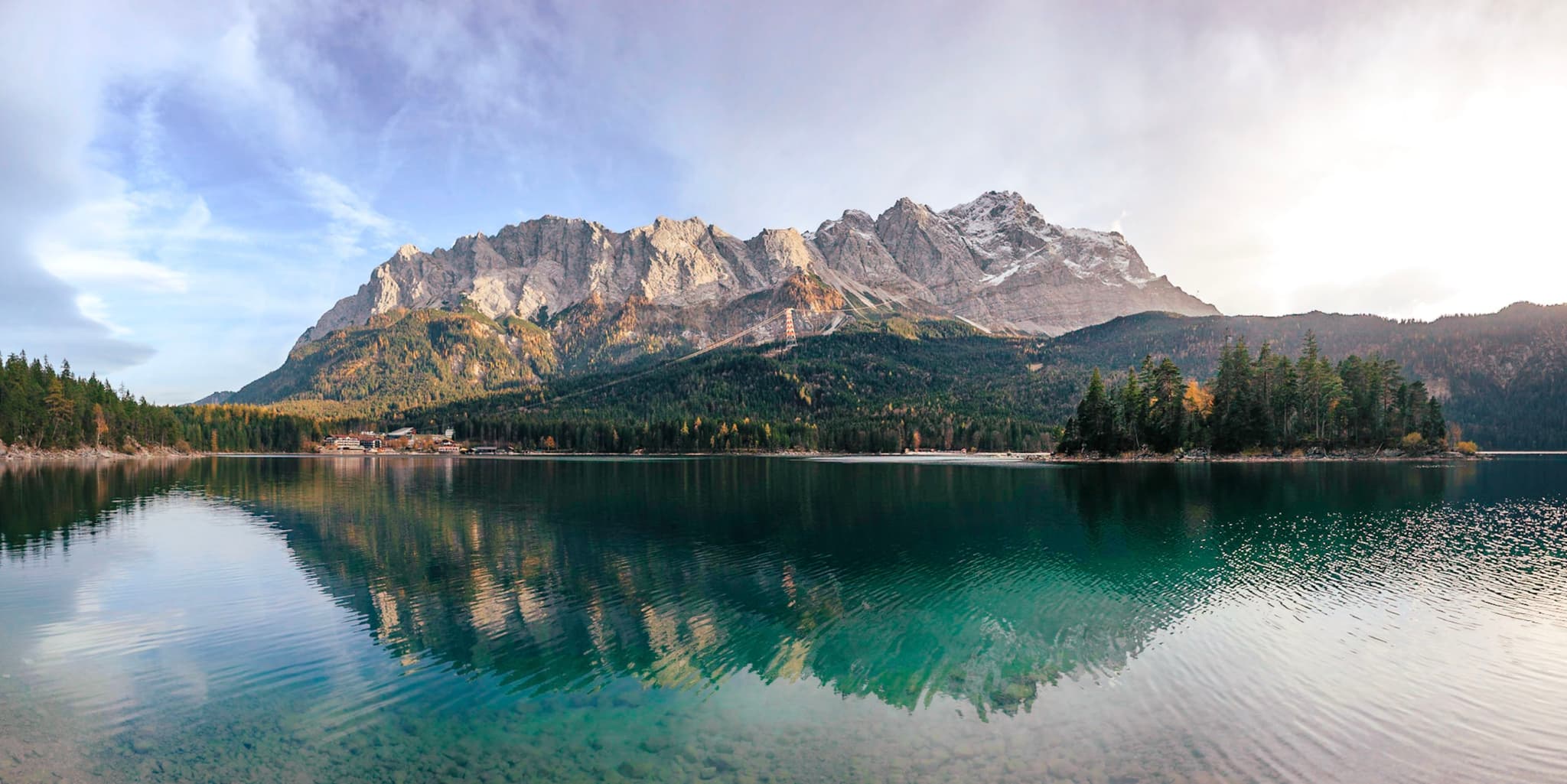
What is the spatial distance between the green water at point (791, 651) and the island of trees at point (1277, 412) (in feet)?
271

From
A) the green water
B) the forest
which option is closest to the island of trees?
the green water

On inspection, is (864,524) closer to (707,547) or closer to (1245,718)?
(707,547)

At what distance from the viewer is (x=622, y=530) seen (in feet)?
163

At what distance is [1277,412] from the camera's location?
131m

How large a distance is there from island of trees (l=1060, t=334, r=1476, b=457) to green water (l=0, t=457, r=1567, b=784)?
82.7m

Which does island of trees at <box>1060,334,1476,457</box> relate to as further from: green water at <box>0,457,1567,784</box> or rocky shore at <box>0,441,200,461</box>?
rocky shore at <box>0,441,200,461</box>

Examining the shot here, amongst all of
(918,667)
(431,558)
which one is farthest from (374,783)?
(431,558)

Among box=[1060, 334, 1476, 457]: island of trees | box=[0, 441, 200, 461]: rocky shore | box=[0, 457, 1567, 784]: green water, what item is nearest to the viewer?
box=[0, 457, 1567, 784]: green water

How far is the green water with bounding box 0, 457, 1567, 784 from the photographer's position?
15180 millimetres

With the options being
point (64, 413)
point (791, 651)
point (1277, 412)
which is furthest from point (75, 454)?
point (1277, 412)

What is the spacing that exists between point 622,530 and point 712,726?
34401 mm

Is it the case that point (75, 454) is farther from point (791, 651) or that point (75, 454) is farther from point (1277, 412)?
point (1277, 412)

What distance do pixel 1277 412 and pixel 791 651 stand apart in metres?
145

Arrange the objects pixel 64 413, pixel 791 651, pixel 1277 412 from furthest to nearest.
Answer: pixel 64 413 → pixel 1277 412 → pixel 791 651
